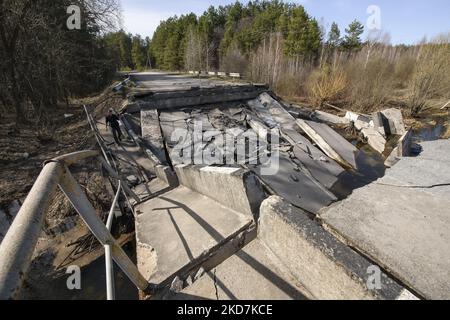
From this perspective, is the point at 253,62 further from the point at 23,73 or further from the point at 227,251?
the point at 227,251

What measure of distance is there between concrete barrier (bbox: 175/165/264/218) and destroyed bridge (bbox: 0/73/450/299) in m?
0.02

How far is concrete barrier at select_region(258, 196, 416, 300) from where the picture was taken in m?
1.54

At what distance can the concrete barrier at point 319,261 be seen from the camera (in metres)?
1.54

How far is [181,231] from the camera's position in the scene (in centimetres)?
320

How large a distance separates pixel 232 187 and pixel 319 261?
54.7 inches

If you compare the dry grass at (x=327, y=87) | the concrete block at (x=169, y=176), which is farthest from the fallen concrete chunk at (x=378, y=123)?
the concrete block at (x=169, y=176)

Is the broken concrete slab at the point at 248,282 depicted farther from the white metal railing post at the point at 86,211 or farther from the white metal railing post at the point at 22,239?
the white metal railing post at the point at 22,239

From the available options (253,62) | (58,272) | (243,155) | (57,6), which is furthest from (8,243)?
(253,62)

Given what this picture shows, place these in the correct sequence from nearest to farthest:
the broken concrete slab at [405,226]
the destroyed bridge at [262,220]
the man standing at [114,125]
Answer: the destroyed bridge at [262,220]
the broken concrete slab at [405,226]
the man standing at [114,125]

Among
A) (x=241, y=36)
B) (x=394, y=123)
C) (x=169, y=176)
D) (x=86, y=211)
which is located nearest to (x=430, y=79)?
(x=394, y=123)

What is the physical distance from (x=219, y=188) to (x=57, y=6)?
574 inches

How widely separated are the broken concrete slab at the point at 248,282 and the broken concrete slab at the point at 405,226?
4.83 feet

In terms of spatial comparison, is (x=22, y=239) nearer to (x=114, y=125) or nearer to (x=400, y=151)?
(x=114, y=125)

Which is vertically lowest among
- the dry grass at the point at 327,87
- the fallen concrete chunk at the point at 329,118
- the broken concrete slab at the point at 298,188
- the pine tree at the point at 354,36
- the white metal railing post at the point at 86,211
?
the broken concrete slab at the point at 298,188
